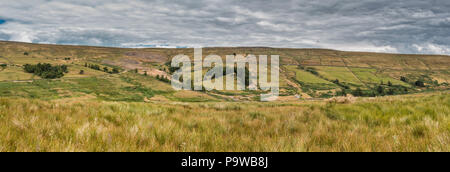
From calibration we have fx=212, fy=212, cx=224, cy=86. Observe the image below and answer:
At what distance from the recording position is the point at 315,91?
134m

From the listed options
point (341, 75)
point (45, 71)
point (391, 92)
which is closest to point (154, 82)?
point (45, 71)

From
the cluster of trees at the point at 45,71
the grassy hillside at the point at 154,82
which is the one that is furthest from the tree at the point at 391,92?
the cluster of trees at the point at 45,71

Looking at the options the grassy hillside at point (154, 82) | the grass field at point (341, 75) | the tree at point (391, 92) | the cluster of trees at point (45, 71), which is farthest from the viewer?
the grass field at point (341, 75)

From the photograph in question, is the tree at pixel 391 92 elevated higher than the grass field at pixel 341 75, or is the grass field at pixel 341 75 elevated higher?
the grass field at pixel 341 75

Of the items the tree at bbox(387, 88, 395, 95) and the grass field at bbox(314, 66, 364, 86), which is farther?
the grass field at bbox(314, 66, 364, 86)

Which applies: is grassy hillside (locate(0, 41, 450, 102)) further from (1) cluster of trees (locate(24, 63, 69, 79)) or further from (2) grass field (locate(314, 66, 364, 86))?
(1) cluster of trees (locate(24, 63, 69, 79))

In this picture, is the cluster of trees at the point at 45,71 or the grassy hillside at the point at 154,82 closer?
the grassy hillside at the point at 154,82

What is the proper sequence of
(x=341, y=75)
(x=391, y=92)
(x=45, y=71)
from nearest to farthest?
(x=45, y=71), (x=391, y=92), (x=341, y=75)

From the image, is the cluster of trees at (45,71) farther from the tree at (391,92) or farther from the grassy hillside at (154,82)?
the tree at (391,92)

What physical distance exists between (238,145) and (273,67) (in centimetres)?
20071

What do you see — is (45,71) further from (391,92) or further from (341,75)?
(341,75)

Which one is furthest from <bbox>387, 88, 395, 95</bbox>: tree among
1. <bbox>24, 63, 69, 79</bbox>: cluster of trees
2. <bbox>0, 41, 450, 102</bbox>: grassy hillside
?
<bbox>24, 63, 69, 79</bbox>: cluster of trees
